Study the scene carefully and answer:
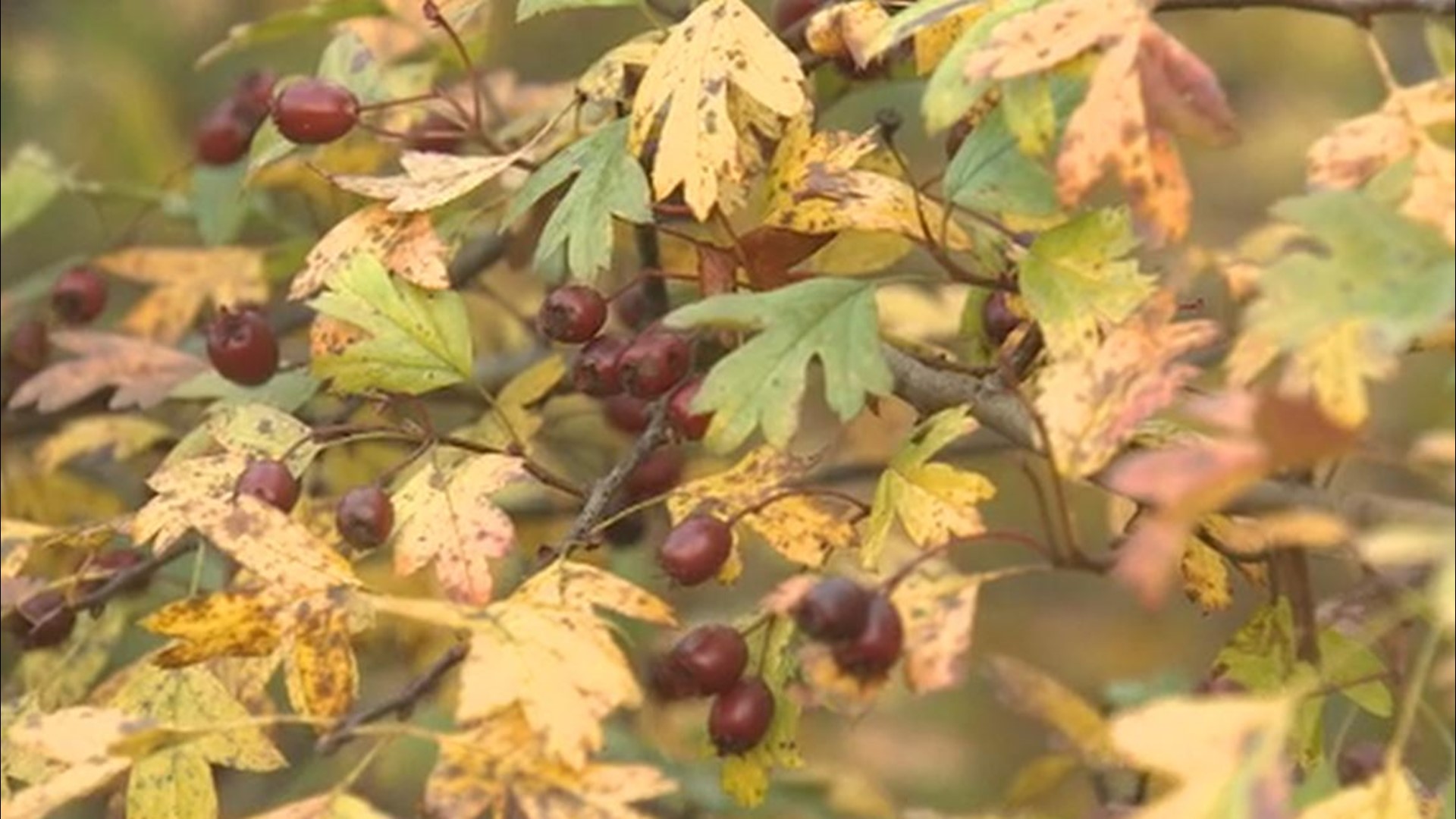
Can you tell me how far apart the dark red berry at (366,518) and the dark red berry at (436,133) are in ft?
1.09

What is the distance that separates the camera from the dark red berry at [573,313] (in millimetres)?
1496

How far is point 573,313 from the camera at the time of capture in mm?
1497

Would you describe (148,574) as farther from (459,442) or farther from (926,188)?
(926,188)

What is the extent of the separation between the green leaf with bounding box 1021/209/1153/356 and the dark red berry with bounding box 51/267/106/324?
3.01ft

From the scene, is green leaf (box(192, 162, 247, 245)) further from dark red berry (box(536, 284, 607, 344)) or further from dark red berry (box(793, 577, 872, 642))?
dark red berry (box(793, 577, 872, 642))

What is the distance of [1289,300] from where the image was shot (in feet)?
3.67

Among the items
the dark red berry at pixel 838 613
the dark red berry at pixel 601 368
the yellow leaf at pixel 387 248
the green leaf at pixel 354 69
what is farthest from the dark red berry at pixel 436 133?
the dark red berry at pixel 838 613

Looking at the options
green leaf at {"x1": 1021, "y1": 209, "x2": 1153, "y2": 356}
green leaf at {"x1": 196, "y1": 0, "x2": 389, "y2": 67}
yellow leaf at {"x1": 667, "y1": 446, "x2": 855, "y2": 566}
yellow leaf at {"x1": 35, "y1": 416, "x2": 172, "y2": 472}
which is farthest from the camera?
yellow leaf at {"x1": 35, "y1": 416, "x2": 172, "y2": 472}

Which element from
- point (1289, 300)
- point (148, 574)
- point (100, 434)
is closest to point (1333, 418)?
point (1289, 300)

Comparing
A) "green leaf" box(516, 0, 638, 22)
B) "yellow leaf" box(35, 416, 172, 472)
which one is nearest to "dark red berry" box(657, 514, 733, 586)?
"green leaf" box(516, 0, 638, 22)

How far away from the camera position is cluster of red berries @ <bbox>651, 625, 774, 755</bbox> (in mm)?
1383

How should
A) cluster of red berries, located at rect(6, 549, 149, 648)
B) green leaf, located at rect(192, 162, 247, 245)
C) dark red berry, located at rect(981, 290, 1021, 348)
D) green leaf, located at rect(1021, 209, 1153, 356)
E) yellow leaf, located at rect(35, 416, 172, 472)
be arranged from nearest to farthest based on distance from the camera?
green leaf, located at rect(1021, 209, 1153, 356) < dark red berry, located at rect(981, 290, 1021, 348) < cluster of red berries, located at rect(6, 549, 149, 648) < yellow leaf, located at rect(35, 416, 172, 472) < green leaf, located at rect(192, 162, 247, 245)

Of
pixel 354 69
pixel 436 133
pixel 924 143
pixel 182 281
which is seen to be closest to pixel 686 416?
pixel 436 133

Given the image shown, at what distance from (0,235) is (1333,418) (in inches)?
49.7
